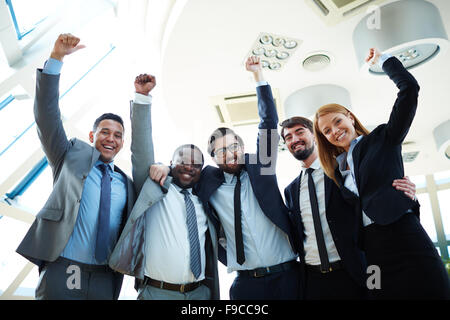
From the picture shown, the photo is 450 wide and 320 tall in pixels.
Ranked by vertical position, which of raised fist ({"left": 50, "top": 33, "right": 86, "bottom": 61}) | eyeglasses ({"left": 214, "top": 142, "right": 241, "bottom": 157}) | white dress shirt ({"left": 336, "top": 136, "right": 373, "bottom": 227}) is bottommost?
white dress shirt ({"left": 336, "top": 136, "right": 373, "bottom": 227})

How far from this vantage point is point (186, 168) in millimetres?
2688

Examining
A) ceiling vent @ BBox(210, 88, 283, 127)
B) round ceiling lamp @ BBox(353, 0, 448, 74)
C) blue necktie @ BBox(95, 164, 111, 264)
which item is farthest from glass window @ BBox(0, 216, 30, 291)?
round ceiling lamp @ BBox(353, 0, 448, 74)

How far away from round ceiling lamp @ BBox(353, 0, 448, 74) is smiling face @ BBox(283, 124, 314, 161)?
1512 millimetres

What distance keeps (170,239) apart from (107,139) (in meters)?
1.06

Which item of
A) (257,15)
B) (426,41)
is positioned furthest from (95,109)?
(426,41)

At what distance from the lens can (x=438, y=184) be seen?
1150 centimetres

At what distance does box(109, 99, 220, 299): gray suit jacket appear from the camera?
2143 mm

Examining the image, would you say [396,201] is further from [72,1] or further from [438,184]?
[438,184]

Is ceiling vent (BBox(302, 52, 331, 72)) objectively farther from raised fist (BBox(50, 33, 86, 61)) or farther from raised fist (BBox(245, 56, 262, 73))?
raised fist (BBox(50, 33, 86, 61))

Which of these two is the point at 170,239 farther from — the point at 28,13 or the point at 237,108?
the point at 28,13

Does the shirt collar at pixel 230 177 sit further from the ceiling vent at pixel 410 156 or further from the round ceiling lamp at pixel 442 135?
the ceiling vent at pixel 410 156

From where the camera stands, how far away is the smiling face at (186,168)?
2674 mm

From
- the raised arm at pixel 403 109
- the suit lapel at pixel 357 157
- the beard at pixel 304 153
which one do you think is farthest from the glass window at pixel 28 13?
the raised arm at pixel 403 109
